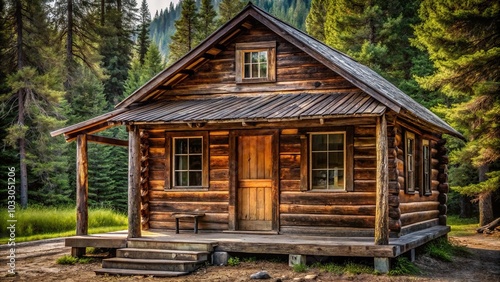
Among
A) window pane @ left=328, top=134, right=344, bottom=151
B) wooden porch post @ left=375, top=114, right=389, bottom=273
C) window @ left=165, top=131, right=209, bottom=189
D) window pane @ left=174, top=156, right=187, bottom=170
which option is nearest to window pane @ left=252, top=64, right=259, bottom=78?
window @ left=165, top=131, right=209, bottom=189

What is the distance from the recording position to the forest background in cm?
2083

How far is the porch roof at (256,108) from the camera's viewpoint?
12.5m

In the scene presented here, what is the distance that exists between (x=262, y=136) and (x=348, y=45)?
22662mm

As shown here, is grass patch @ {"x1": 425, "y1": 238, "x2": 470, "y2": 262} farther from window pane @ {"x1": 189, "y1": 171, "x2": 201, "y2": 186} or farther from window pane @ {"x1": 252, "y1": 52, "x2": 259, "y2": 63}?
window pane @ {"x1": 252, "y1": 52, "x2": 259, "y2": 63}

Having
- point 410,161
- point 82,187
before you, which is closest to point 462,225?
point 410,161

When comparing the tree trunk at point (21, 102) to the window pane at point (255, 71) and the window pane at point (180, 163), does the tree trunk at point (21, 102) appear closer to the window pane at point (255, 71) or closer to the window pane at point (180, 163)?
the window pane at point (180, 163)

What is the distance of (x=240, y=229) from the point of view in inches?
597

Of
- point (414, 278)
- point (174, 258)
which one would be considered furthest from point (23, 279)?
point (414, 278)

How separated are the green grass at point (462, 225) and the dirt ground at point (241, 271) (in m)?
7.24

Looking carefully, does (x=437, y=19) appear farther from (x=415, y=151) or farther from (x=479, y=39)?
(x=415, y=151)

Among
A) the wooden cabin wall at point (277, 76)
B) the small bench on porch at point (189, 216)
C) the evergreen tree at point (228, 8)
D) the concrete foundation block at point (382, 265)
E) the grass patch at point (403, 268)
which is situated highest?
the evergreen tree at point (228, 8)

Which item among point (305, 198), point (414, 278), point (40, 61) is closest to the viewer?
point (414, 278)

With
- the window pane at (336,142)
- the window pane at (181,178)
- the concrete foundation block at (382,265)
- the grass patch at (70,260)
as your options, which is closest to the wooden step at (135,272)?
the grass patch at (70,260)

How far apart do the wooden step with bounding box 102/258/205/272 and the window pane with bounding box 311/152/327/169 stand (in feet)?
12.4
